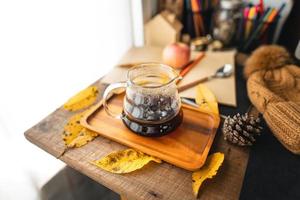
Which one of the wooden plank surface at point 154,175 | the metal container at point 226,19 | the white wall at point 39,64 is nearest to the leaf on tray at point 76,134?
the wooden plank surface at point 154,175

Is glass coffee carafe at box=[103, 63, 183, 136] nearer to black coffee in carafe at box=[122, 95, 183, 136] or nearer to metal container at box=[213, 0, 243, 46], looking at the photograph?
black coffee in carafe at box=[122, 95, 183, 136]

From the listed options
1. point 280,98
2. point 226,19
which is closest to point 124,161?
point 280,98

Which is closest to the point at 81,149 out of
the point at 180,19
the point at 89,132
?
the point at 89,132

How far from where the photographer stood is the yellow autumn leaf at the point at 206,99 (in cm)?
50

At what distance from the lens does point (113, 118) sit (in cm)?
47

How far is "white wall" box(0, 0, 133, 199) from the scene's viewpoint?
1.53ft

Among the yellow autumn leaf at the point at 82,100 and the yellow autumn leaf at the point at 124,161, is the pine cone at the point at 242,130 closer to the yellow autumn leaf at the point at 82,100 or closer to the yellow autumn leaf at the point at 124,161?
the yellow autumn leaf at the point at 124,161

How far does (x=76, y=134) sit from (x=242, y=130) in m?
0.29

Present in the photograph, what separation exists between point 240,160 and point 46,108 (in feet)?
1.40

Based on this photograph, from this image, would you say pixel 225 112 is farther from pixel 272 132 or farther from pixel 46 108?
pixel 46 108

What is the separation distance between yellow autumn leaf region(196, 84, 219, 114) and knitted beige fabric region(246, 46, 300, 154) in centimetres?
8

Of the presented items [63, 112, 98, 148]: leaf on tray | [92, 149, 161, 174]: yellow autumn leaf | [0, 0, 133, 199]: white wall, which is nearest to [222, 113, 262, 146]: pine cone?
[92, 149, 161, 174]: yellow autumn leaf

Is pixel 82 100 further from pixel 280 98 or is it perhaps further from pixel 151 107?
pixel 280 98

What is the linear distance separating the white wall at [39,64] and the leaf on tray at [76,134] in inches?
4.8
